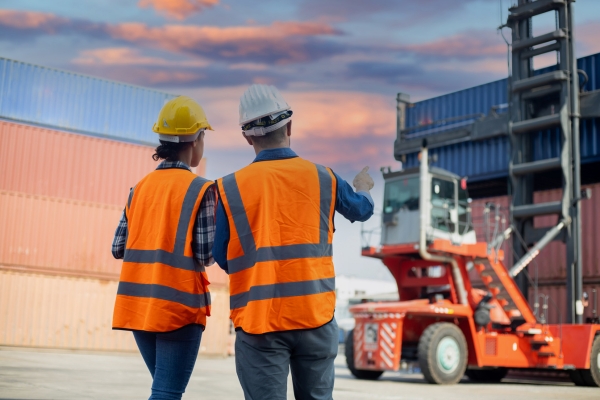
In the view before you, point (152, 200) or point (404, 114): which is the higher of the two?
point (404, 114)

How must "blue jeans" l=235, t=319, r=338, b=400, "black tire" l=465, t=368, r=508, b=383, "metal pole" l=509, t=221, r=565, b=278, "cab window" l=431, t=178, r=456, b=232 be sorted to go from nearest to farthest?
1. "blue jeans" l=235, t=319, r=338, b=400
2. "cab window" l=431, t=178, r=456, b=232
3. "black tire" l=465, t=368, r=508, b=383
4. "metal pole" l=509, t=221, r=565, b=278

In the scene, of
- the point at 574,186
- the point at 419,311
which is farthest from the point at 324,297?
the point at 574,186

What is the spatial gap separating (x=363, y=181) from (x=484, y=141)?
1895cm

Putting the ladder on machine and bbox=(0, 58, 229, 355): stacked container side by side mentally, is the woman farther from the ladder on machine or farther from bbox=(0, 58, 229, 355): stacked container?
bbox=(0, 58, 229, 355): stacked container

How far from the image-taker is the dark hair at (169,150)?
3.26m

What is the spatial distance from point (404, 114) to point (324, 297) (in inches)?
841

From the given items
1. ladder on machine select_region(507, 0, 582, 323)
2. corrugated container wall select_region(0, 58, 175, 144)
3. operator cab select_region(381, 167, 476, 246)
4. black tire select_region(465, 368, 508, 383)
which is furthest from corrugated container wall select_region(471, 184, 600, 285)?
corrugated container wall select_region(0, 58, 175, 144)

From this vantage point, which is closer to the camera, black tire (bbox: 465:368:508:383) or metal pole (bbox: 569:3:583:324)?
black tire (bbox: 465:368:508:383)

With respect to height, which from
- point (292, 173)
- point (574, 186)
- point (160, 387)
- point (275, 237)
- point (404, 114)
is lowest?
point (160, 387)

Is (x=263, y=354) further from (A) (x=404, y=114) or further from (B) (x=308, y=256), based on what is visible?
(A) (x=404, y=114)

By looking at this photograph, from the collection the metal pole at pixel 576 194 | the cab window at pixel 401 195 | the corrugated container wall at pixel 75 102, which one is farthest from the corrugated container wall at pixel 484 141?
the corrugated container wall at pixel 75 102

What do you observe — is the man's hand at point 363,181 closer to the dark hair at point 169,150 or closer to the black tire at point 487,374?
the dark hair at point 169,150

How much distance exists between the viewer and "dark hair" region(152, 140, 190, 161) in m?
3.26

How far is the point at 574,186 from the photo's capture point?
1683cm
